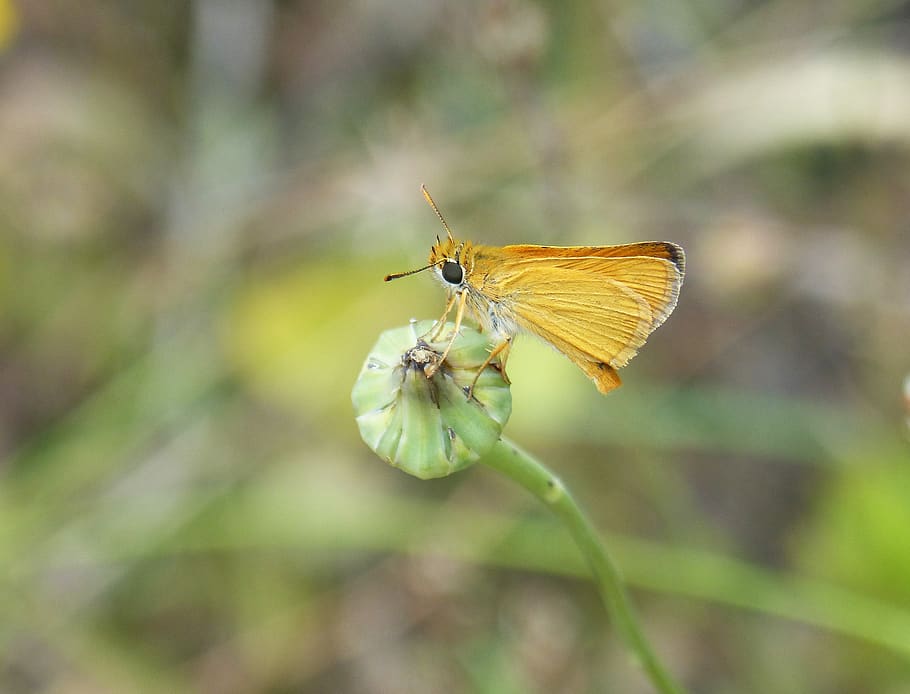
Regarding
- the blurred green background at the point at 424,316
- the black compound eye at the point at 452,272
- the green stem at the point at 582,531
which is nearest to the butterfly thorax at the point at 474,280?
the black compound eye at the point at 452,272

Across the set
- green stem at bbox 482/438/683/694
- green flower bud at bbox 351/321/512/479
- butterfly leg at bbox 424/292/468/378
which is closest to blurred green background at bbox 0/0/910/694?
green stem at bbox 482/438/683/694

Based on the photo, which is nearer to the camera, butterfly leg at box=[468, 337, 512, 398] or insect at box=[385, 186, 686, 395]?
butterfly leg at box=[468, 337, 512, 398]

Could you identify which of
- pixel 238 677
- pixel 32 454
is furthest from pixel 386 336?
pixel 32 454

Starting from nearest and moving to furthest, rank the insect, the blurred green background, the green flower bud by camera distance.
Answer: the green flower bud → the insect → the blurred green background

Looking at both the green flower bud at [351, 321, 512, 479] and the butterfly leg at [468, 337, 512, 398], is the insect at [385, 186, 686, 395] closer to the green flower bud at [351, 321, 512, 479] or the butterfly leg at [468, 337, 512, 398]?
the butterfly leg at [468, 337, 512, 398]

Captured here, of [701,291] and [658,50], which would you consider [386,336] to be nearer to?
[701,291]

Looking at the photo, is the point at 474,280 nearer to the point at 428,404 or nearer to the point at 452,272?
the point at 452,272

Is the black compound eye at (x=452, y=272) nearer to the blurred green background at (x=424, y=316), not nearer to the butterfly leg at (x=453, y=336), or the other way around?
the butterfly leg at (x=453, y=336)
